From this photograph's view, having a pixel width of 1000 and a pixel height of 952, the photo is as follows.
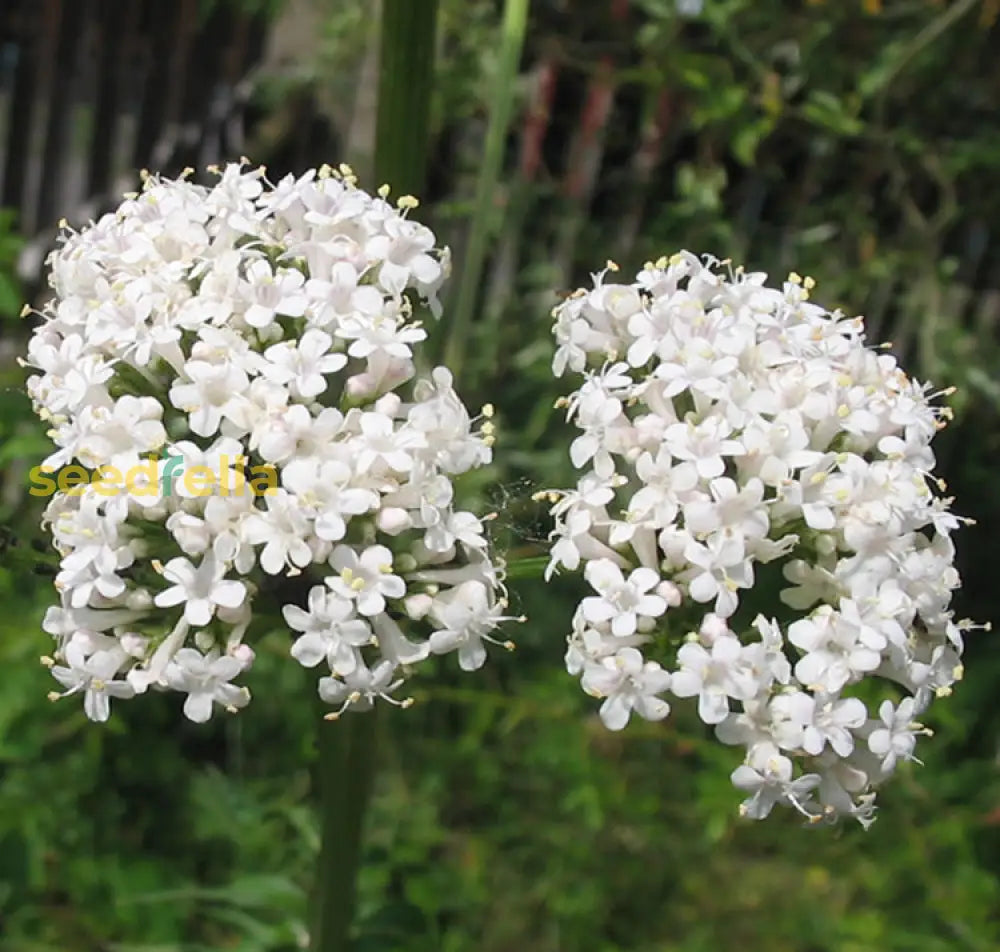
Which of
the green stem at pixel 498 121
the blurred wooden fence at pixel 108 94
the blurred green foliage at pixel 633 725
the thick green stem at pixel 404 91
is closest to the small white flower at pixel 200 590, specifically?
the thick green stem at pixel 404 91

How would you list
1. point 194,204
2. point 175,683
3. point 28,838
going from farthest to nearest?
point 28,838, point 194,204, point 175,683

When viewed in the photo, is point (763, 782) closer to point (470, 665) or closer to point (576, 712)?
point (470, 665)

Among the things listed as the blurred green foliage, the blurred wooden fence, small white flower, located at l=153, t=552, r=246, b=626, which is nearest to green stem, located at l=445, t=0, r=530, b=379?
the blurred green foliage

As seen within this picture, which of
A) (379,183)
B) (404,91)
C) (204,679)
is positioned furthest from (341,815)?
(404,91)

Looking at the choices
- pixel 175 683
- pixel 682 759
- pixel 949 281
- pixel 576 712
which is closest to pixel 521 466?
pixel 576 712

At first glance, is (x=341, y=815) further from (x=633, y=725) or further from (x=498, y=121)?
(x=633, y=725)

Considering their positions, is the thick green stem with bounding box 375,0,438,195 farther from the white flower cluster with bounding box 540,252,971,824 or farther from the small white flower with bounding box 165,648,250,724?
the small white flower with bounding box 165,648,250,724
